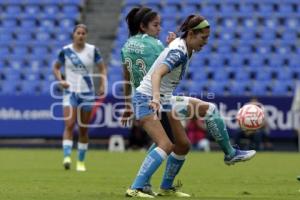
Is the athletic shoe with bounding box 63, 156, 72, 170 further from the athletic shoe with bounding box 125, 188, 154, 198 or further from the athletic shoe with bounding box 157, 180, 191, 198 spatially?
the athletic shoe with bounding box 125, 188, 154, 198

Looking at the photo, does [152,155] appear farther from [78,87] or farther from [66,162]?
[78,87]

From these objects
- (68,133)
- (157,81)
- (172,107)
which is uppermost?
(157,81)

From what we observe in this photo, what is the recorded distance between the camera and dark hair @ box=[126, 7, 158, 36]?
33.1 feet

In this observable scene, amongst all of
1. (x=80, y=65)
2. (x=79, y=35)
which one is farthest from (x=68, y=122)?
(x=79, y=35)

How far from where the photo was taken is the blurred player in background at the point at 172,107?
8906 mm

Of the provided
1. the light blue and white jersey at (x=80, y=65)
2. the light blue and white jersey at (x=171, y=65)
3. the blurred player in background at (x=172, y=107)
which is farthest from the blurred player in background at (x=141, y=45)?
the light blue and white jersey at (x=80, y=65)

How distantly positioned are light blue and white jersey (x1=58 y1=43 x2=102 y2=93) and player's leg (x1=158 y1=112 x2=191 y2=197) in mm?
6001

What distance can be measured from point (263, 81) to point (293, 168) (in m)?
10.8

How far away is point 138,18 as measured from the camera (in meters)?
10.2

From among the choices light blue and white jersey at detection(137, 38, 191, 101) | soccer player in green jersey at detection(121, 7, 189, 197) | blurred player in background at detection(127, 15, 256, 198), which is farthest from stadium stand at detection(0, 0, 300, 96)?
light blue and white jersey at detection(137, 38, 191, 101)

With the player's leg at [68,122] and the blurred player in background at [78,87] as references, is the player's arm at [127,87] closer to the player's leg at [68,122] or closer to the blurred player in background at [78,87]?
the blurred player in background at [78,87]

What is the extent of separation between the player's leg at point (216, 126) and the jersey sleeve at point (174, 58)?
0.71m

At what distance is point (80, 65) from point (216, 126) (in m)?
6.52

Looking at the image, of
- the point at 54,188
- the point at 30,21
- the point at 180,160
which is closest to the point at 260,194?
the point at 180,160
